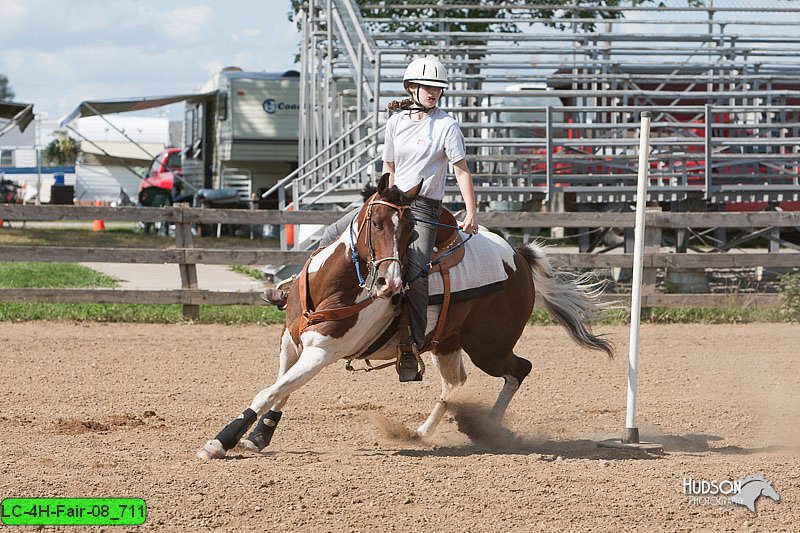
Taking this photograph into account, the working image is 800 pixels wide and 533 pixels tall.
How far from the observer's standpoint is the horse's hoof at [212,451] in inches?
218

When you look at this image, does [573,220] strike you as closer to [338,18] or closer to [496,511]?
[338,18]

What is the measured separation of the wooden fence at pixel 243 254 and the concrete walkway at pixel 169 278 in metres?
2.67

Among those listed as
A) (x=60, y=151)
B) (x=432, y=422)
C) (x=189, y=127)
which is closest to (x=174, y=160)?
(x=189, y=127)

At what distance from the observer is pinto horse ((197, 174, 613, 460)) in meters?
5.56

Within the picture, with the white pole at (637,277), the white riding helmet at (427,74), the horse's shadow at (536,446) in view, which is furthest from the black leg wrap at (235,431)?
the white pole at (637,277)

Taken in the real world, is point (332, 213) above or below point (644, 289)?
above

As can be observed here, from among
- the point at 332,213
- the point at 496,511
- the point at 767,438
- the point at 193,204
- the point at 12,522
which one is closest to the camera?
the point at 12,522

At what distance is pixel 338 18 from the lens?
16.9m

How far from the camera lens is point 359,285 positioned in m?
5.80

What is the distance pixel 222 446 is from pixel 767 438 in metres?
3.60

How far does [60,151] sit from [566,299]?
67.5 m

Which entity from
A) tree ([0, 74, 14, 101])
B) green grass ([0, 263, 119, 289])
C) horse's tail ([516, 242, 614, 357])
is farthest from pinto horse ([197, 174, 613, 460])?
tree ([0, 74, 14, 101])

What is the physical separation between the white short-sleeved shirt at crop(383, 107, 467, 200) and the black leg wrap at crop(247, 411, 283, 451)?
5.05 ft

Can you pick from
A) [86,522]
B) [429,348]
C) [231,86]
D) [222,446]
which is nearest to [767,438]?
[429,348]
